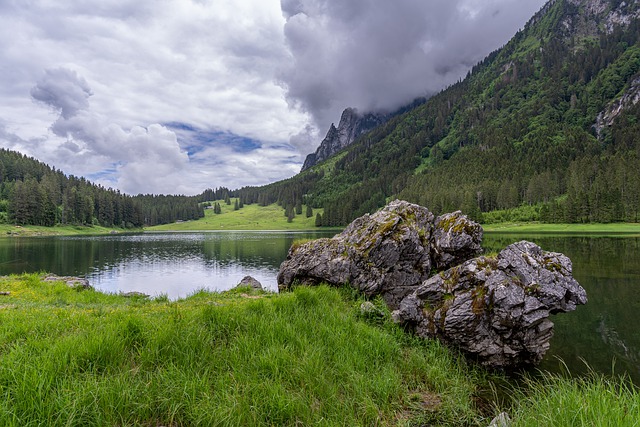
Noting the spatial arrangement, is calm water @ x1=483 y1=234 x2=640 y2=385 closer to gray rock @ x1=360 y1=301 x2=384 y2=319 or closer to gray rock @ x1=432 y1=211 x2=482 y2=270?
→ gray rock @ x1=432 y1=211 x2=482 y2=270

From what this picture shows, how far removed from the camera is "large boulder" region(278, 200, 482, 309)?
17.9 m

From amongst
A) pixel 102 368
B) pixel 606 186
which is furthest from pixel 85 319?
pixel 606 186

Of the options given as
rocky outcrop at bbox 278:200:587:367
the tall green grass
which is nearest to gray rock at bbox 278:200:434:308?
rocky outcrop at bbox 278:200:587:367

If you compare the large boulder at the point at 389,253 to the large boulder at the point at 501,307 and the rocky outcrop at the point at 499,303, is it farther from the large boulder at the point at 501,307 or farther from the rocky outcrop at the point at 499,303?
the large boulder at the point at 501,307

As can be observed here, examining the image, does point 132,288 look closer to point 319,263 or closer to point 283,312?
point 319,263

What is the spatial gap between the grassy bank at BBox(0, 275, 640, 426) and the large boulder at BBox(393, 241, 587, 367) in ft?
3.22

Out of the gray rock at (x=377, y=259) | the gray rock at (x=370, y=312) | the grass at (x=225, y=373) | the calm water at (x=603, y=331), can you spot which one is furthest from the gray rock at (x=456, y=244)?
the grass at (x=225, y=373)

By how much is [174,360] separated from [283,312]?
4.30 metres

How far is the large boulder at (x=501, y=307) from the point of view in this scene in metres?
10.7

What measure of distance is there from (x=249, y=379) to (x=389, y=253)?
13097 millimetres

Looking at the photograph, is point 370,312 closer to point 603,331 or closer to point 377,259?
point 377,259

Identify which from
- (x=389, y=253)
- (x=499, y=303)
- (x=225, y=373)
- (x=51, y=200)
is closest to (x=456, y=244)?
(x=389, y=253)

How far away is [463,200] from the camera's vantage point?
14162 centimetres

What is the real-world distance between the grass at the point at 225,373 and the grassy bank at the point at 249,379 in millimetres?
28
